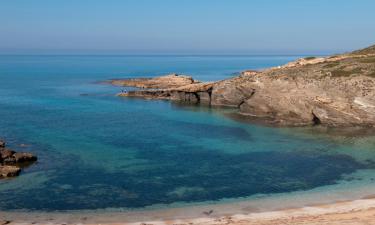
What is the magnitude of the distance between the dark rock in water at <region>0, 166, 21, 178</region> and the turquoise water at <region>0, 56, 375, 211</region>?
74 centimetres

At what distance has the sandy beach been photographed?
101 feet

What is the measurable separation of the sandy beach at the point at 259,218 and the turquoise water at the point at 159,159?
2.17m

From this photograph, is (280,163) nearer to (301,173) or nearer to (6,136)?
(301,173)

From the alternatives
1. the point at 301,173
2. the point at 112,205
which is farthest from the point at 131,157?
the point at 301,173

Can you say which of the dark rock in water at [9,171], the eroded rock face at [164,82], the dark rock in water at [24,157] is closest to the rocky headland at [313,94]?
the eroded rock face at [164,82]

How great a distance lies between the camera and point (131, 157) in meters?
50.6

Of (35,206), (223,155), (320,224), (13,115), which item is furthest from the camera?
(13,115)

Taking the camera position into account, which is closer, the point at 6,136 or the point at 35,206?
the point at 35,206

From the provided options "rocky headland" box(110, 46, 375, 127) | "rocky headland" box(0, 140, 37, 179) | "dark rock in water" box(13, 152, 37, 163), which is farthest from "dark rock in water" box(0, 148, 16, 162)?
"rocky headland" box(110, 46, 375, 127)

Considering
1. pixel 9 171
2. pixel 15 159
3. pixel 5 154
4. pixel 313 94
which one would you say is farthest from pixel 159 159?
pixel 313 94

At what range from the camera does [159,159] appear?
50.0 meters

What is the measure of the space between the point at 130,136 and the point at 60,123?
1503cm

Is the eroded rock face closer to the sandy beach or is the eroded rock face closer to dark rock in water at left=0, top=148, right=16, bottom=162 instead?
dark rock in water at left=0, top=148, right=16, bottom=162

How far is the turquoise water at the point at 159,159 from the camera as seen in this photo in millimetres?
38469
